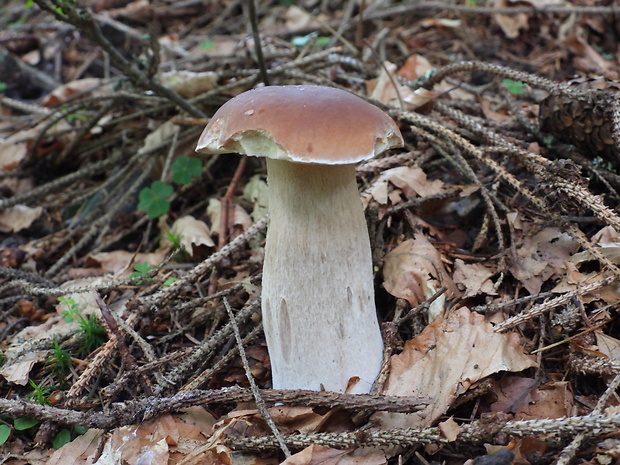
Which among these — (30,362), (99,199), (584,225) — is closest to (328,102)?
(584,225)

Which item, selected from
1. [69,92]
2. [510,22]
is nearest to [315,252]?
[69,92]

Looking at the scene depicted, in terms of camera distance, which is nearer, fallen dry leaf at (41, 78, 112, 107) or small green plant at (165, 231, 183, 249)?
small green plant at (165, 231, 183, 249)

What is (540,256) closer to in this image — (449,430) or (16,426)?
(449,430)

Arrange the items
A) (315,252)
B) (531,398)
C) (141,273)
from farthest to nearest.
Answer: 1. (141,273)
2. (315,252)
3. (531,398)

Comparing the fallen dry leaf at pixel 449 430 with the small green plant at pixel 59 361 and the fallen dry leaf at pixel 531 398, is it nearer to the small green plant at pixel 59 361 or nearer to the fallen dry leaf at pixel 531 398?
the fallen dry leaf at pixel 531 398

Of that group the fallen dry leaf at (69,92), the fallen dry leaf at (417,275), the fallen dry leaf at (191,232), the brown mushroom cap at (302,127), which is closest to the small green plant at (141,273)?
the fallen dry leaf at (191,232)

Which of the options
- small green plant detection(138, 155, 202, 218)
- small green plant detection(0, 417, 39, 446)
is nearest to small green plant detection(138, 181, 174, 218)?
small green plant detection(138, 155, 202, 218)

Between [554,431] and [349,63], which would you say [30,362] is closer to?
[554,431]

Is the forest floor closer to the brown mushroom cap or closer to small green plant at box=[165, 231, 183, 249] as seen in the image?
small green plant at box=[165, 231, 183, 249]
